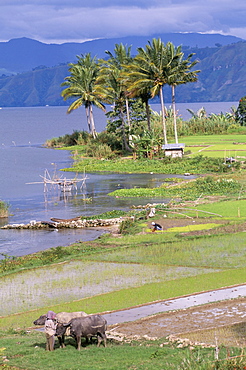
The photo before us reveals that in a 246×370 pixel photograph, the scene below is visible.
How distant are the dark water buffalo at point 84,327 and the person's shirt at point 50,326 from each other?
0.80 feet

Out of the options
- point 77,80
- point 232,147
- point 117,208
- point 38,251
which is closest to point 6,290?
point 38,251

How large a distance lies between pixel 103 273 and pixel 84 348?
25.6ft

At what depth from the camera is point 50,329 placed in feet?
43.9

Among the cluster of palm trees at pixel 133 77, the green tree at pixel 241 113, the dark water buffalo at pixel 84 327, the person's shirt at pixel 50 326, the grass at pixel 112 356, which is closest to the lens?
the grass at pixel 112 356

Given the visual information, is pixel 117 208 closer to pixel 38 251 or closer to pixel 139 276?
pixel 38 251

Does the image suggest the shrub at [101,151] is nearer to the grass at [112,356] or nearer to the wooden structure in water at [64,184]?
the wooden structure in water at [64,184]

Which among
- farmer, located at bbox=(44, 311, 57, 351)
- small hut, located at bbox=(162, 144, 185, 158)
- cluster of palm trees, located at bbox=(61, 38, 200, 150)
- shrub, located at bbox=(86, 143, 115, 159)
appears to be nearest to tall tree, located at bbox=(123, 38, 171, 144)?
cluster of palm trees, located at bbox=(61, 38, 200, 150)

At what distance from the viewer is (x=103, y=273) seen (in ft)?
71.0

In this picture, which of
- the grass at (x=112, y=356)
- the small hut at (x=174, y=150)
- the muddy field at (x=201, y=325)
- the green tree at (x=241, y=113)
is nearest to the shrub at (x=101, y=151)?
the small hut at (x=174, y=150)

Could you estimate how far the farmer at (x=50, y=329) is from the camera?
1333 centimetres

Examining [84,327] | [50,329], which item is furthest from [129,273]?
[50,329]

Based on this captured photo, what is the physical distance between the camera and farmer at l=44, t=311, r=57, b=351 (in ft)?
43.7

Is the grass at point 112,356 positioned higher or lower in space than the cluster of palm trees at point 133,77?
lower

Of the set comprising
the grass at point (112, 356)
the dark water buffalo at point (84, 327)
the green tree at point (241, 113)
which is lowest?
the grass at point (112, 356)
